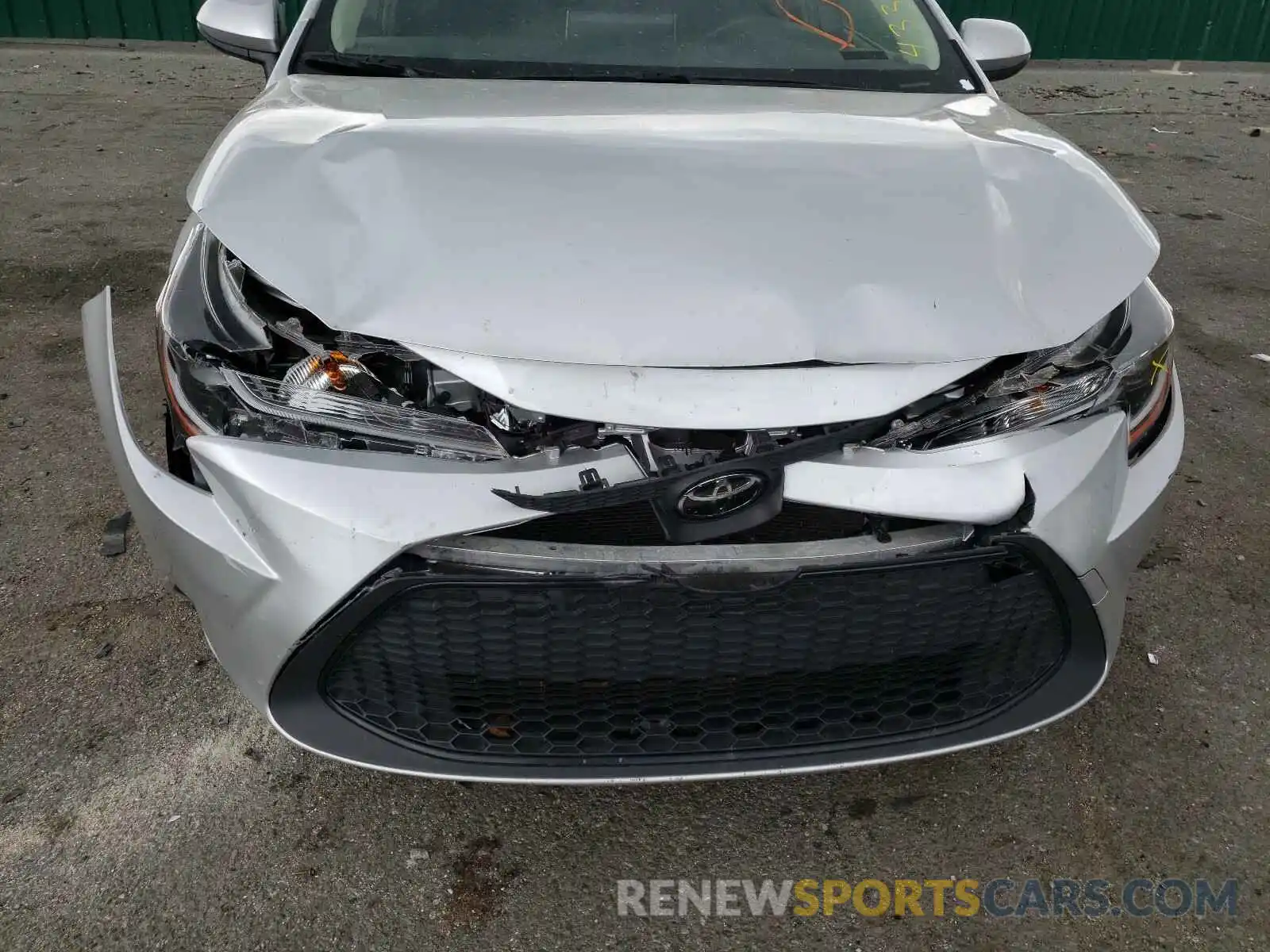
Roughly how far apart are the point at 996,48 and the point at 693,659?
2054 mm

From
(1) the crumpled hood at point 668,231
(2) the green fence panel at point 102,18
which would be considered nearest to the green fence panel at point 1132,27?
(2) the green fence panel at point 102,18

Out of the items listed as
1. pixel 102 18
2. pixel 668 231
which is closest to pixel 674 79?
pixel 668 231

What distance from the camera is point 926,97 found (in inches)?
87.7

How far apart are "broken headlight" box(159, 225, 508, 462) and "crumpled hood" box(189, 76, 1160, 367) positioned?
126mm

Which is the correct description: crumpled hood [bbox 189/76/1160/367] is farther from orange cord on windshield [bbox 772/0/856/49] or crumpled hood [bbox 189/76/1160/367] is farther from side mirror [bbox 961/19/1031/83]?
side mirror [bbox 961/19/1031/83]

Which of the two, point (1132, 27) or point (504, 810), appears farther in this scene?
point (1132, 27)

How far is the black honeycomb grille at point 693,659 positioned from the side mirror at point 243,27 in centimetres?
183

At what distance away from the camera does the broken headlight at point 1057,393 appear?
147 cm

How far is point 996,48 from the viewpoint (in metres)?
2.63

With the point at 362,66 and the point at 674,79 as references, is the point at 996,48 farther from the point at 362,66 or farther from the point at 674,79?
the point at 362,66

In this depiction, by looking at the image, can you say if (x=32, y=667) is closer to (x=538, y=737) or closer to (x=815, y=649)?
(x=538, y=737)

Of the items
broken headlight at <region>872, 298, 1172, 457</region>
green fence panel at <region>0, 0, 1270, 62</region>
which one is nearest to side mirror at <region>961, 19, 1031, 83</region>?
broken headlight at <region>872, 298, 1172, 457</region>

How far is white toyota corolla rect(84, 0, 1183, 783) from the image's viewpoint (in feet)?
4.40

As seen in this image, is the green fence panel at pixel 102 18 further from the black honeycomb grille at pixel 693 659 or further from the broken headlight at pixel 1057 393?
the broken headlight at pixel 1057 393
